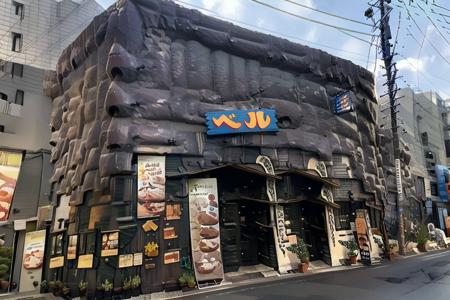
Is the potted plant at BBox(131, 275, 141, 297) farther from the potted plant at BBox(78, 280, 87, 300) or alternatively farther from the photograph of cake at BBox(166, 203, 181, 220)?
the photograph of cake at BBox(166, 203, 181, 220)

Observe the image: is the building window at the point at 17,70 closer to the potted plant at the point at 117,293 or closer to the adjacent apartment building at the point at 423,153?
the potted plant at the point at 117,293

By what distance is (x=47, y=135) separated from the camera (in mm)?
24516

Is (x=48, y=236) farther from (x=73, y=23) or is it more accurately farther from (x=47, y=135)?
(x=73, y=23)

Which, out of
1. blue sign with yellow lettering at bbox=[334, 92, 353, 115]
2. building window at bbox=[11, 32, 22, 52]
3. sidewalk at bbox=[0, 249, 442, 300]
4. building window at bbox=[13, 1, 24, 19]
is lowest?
sidewalk at bbox=[0, 249, 442, 300]

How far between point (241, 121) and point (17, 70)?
743 inches

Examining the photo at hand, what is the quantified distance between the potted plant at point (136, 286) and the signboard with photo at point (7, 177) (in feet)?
39.5

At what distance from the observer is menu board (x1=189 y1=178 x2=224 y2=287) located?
44.5 feet

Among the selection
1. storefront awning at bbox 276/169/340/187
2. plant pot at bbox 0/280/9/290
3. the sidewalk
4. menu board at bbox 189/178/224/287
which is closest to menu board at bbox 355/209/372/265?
the sidewalk

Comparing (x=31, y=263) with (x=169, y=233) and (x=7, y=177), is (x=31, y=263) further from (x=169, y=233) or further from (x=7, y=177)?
(x=169, y=233)

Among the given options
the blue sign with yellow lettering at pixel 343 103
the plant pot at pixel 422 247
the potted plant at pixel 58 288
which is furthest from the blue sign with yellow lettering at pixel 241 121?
the plant pot at pixel 422 247

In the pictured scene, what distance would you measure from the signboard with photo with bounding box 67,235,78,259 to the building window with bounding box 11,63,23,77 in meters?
16.4

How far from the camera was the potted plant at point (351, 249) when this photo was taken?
1795 cm

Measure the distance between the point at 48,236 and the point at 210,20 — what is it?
14.1 m

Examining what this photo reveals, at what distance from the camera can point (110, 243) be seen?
1230 centimetres
